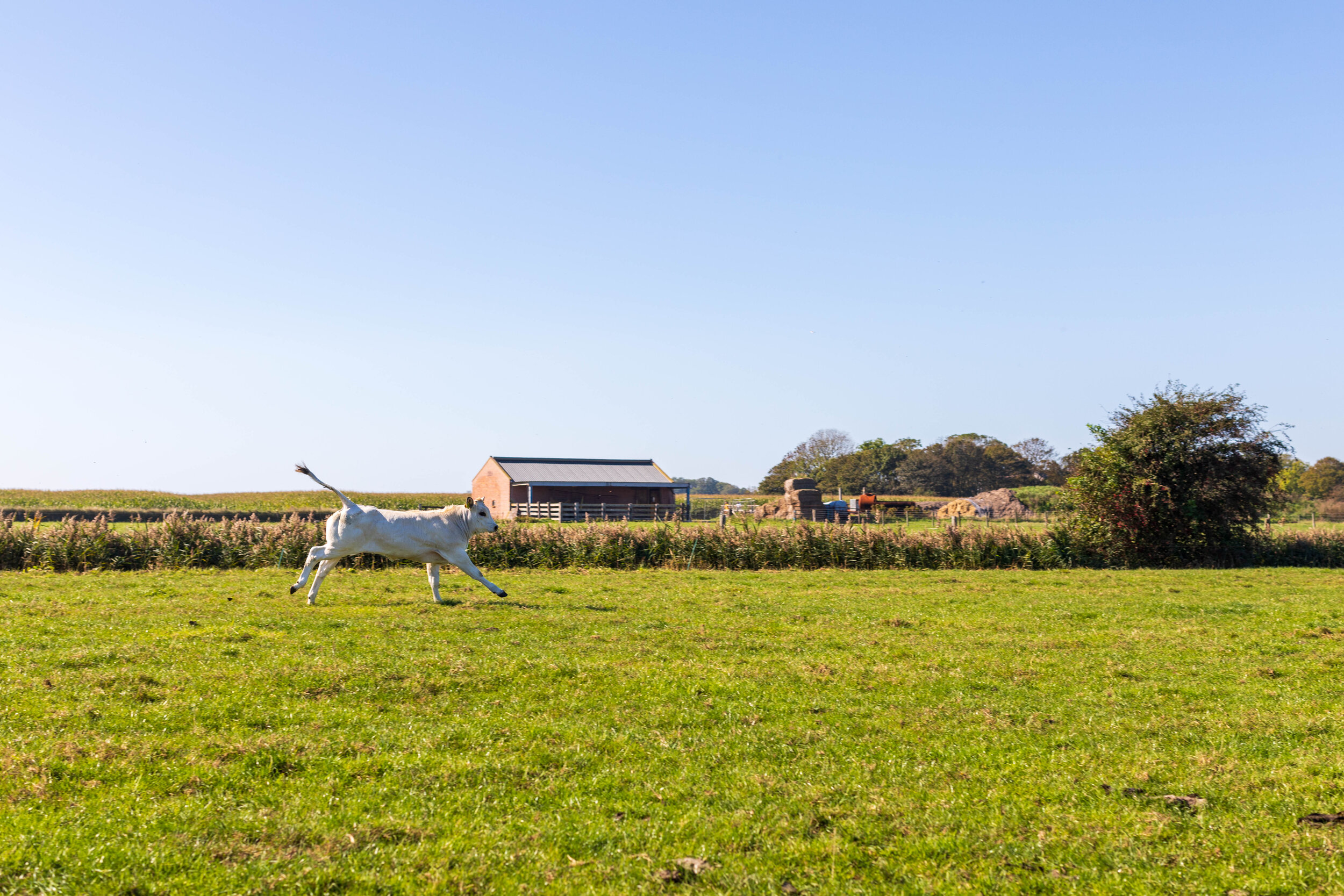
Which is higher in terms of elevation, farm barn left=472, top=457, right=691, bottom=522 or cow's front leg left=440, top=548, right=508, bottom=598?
farm barn left=472, top=457, right=691, bottom=522

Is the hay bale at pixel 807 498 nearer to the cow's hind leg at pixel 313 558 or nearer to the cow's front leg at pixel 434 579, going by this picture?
the cow's front leg at pixel 434 579

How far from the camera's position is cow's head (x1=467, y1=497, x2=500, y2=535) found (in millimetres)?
17688

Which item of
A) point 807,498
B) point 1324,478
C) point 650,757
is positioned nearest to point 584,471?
point 807,498

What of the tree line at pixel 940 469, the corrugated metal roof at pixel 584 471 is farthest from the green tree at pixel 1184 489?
the tree line at pixel 940 469

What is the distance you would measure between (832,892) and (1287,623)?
14.2 m

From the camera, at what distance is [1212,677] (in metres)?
11.0

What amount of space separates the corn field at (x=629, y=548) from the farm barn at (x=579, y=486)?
1266 inches

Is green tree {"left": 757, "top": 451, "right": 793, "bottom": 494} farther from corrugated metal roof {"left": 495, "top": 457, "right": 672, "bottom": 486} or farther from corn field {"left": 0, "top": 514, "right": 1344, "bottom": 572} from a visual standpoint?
corn field {"left": 0, "top": 514, "right": 1344, "bottom": 572}

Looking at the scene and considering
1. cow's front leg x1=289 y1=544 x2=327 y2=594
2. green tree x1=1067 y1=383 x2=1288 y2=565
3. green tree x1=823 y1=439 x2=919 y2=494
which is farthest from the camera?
green tree x1=823 y1=439 x2=919 y2=494

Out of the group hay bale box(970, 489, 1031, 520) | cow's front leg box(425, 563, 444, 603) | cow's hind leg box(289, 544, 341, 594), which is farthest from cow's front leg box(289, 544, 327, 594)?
hay bale box(970, 489, 1031, 520)

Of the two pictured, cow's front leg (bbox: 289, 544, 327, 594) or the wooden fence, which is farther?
the wooden fence

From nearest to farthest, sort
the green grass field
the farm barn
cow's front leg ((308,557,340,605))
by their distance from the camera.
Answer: the green grass field
cow's front leg ((308,557,340,605))
the farm barn

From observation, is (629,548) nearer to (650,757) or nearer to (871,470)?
(650,757)

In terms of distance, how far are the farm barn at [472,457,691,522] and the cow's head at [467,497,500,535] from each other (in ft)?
138
